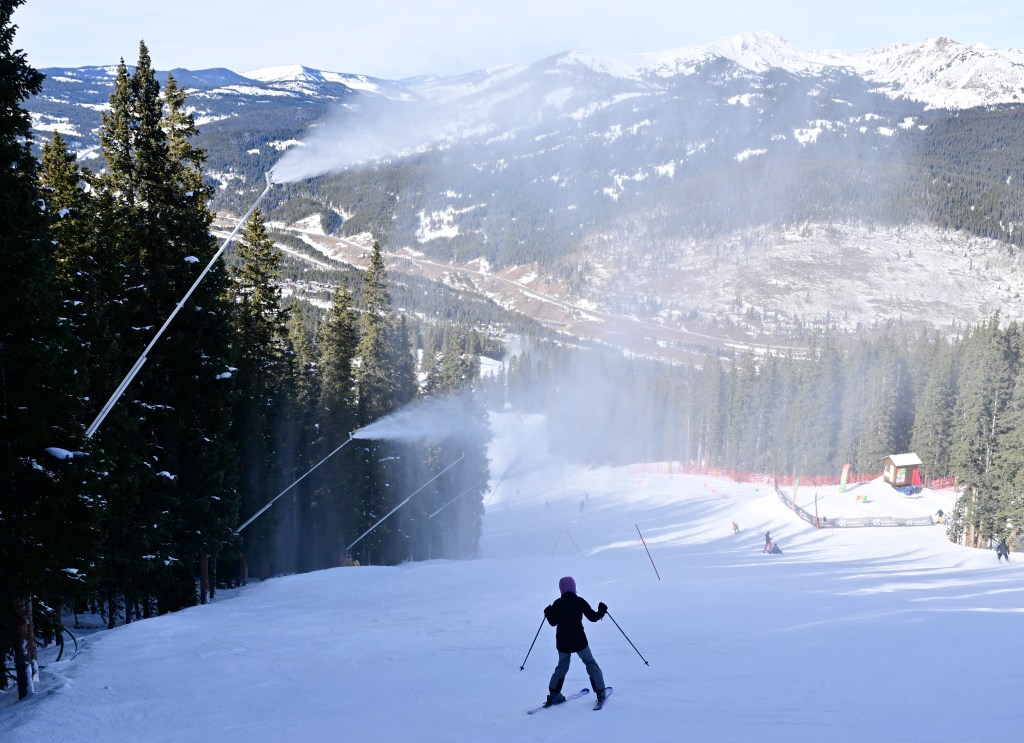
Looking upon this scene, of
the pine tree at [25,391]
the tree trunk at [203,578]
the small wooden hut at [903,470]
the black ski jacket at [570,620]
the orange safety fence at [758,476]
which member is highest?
the pine tree at [25,391]

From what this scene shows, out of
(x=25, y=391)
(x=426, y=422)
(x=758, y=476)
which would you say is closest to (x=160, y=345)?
(x=25, y=391)

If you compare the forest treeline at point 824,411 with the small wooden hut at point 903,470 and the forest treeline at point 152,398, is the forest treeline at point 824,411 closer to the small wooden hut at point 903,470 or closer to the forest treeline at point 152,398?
the small wooden hut at point 903,470

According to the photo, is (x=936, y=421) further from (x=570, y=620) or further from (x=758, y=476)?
(x=570, y=620)

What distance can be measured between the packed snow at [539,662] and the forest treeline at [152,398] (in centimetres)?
189

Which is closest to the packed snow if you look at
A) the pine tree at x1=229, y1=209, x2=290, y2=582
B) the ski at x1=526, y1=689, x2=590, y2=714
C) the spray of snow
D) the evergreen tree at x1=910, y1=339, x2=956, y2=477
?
the ski at x1=526, y1=689, x2=590, y2=714

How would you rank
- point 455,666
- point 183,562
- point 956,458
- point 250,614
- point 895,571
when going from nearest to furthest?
1. point 455,666
2. point 250,614
3. point 183,562
4. point 895,571
5. point 956,458

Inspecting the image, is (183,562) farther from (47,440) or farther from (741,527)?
(741,527)

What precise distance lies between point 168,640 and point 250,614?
13.8ft

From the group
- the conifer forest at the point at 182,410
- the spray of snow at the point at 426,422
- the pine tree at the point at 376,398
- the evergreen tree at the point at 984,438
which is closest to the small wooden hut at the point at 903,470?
the conifer forest at the point at 182,410

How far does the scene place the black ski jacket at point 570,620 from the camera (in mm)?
11234

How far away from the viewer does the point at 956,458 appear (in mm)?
54375

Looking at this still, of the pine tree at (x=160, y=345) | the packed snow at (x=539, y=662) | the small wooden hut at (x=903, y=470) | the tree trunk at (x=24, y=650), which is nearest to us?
the packed snow at (x=539, y=662)

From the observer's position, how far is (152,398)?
20.8 meters

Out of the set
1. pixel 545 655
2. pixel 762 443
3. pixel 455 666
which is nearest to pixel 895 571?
pixel 545 655
